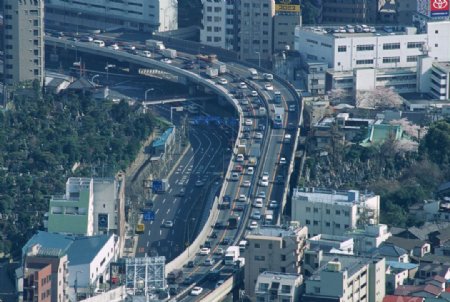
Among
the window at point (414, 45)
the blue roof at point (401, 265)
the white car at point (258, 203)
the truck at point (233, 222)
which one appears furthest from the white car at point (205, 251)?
the window at point (414, 45)

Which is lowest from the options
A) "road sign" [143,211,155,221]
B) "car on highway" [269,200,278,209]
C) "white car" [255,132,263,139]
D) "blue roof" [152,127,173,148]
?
"road sign" [143,211,155,221]

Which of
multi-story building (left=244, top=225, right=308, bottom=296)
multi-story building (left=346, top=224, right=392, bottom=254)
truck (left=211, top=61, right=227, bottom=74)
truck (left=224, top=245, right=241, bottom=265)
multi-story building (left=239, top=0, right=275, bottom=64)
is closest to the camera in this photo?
multi-story building (left=244, top=225, right=308, bottom=296)

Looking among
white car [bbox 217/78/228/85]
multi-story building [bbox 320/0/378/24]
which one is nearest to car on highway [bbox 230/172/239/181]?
white car [bbox 217/78/228/85]

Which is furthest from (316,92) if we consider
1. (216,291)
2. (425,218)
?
(216,291)

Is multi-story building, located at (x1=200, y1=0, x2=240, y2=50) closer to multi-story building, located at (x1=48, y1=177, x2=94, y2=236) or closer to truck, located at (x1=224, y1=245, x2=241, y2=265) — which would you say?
multi-story building, located at (x1=48, y1=177, x2=94, y2=236)

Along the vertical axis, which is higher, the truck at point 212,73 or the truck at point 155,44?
the truck at point 155,44

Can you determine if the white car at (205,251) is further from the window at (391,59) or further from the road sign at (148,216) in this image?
the window at (391,59)
